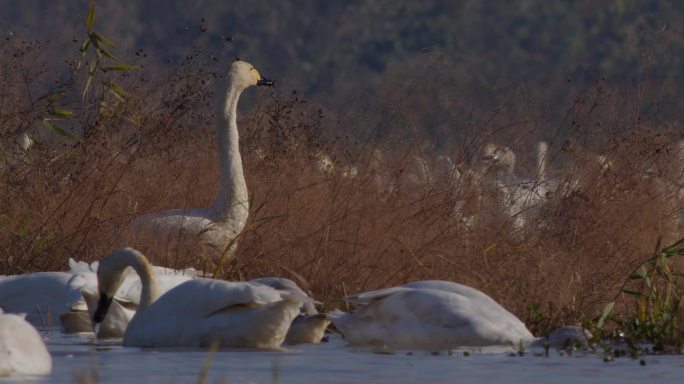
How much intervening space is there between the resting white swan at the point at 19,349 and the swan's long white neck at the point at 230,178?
336cm

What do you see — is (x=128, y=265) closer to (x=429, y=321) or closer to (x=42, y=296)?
(x=42, y=296)

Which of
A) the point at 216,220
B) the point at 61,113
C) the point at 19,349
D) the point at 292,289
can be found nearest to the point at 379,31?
the point at 216,220

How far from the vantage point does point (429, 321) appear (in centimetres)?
755

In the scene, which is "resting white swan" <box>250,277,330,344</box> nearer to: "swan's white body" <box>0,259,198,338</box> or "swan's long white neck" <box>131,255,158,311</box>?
"swan's long white neck" <box>131,255,158,311</box>

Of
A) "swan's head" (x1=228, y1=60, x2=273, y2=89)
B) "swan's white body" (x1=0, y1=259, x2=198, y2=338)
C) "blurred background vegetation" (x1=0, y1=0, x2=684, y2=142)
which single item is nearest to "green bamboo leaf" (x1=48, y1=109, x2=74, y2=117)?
"swan's white body" (x1=0, y1=259, x2=198, y2=338)

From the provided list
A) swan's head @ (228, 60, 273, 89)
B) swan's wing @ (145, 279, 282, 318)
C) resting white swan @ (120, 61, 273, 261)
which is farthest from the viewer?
swan's head @ (228, 60, 273, 89)

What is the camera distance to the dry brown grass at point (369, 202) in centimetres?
885

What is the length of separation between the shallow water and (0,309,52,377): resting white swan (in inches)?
2.3

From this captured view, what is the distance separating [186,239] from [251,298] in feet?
7.79

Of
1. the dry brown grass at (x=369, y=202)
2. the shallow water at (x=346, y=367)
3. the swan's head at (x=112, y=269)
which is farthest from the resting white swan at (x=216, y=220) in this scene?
the shallow water at (x=346, y=367)

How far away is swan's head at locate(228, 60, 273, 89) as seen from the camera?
1197 centimetres

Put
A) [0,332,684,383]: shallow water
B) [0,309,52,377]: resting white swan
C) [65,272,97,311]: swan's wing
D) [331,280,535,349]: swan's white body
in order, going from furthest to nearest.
A: [65,272,97,311]: swan's wing, [331,280,535,349]: swan's white body, [0,332,684,383]: shallow water, [0,309,52,377]: resting white swan

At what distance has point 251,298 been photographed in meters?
7.37

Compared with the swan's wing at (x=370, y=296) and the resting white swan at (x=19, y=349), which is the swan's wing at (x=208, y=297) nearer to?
the swan's wing at (x=370, y=296)
